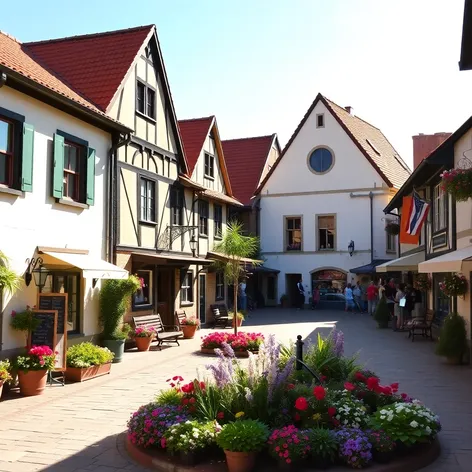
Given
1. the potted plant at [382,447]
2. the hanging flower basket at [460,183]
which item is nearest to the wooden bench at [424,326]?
the hanging flower basket at [460,183]

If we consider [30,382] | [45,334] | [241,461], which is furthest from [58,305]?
[241,461]

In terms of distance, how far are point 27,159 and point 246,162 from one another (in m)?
27.5

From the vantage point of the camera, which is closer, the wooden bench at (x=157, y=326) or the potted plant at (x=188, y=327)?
the wooden bench at (x=157, y=326)

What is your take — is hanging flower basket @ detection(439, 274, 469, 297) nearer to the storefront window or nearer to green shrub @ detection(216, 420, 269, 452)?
the storefront window

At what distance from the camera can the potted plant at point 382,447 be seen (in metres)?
6.22

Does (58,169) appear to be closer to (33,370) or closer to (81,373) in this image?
(81,373)

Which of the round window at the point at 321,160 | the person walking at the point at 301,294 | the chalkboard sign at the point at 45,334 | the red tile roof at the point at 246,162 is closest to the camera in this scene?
the chalkboard sign at the point at 45,334

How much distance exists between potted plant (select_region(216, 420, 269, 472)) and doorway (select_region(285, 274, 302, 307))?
94.8 feet

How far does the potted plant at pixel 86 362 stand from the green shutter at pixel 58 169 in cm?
333

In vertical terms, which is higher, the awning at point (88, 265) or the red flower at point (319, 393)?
the awning at point (88, 265)

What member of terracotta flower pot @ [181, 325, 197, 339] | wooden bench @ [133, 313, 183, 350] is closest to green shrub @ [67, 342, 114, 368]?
wooden bench @ [133, 313, 183, 350]

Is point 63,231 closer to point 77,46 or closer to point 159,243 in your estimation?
point 159,243

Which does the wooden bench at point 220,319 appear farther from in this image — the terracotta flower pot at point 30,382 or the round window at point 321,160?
the round window at point 321,160

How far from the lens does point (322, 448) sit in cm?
605
